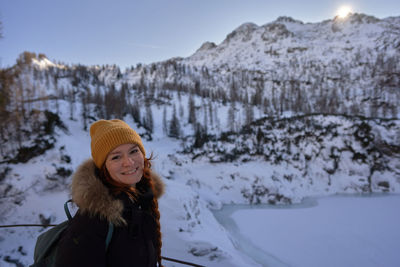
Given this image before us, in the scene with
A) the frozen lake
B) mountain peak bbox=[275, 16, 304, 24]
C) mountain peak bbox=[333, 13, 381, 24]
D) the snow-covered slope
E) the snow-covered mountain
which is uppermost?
mountain peak bbox=[275, 16, 304, 24]

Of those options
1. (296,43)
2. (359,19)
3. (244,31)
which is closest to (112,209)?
(296,43)

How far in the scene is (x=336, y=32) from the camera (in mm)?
130250

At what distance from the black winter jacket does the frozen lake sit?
10.6m

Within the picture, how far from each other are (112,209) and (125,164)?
1.36 feet

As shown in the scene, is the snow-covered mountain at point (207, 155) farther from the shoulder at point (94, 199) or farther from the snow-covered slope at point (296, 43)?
the snow-covered slope at point (296, 43)

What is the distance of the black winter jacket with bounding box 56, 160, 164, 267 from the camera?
109 centimetres

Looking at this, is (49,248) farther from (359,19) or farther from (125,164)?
(359,19)

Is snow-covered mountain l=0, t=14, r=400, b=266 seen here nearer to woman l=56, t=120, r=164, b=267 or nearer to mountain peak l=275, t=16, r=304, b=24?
woman l=56, t=120, r=164, b=267

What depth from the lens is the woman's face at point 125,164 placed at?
155 centimetres

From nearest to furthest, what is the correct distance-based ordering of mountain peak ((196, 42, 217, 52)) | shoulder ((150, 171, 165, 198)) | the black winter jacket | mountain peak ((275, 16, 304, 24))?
the black winter jacket
shoulder ((150, 171, 165, 198))
mountain peak ((196, 42, 217, 52))
mountain peak ((275, 16, 304, 24))

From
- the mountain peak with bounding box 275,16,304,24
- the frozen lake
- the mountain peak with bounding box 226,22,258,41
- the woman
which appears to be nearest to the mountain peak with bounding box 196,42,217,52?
the mountain peak with bounding box 226,22,258,41

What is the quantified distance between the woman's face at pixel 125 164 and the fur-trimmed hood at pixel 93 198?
0.16 metres

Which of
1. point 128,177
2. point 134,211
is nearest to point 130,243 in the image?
point 134,211

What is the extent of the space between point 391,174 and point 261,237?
23390mm
